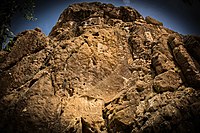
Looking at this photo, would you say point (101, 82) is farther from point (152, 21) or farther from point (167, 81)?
point (152, 21)

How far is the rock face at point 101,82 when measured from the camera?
7258mm

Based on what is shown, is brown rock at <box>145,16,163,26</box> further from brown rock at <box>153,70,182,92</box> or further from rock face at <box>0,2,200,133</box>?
brown rock at <box>153,70,182,92</box>

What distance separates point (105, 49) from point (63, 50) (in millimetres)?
2532

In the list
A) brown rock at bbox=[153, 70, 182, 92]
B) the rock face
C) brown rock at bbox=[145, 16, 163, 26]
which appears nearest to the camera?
the rock face

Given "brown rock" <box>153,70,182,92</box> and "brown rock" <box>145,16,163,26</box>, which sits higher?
"brown rock" <box>145,16,163,26</box>

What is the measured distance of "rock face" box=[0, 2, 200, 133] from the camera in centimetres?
726

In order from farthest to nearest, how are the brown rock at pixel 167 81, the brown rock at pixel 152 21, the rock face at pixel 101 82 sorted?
the brown rock at pixel 152 21 < the brown rock at pixel 167 81 < the rock face at pixel 101 82

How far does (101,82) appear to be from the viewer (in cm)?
945

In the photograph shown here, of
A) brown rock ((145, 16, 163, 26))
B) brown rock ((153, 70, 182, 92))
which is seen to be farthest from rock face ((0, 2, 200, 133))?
brown rock ((145, 16, 163, 26))

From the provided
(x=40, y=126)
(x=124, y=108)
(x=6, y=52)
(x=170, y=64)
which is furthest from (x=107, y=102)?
(x=6, y=52)

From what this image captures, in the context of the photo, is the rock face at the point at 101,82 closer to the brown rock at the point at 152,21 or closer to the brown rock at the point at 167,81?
the brown rock at the point at 167,81

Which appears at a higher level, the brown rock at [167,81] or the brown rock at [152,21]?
the brown rock at [152,21]

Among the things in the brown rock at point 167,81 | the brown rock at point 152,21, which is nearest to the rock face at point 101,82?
the brown rock at point 167,81

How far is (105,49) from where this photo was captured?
1092 cm
